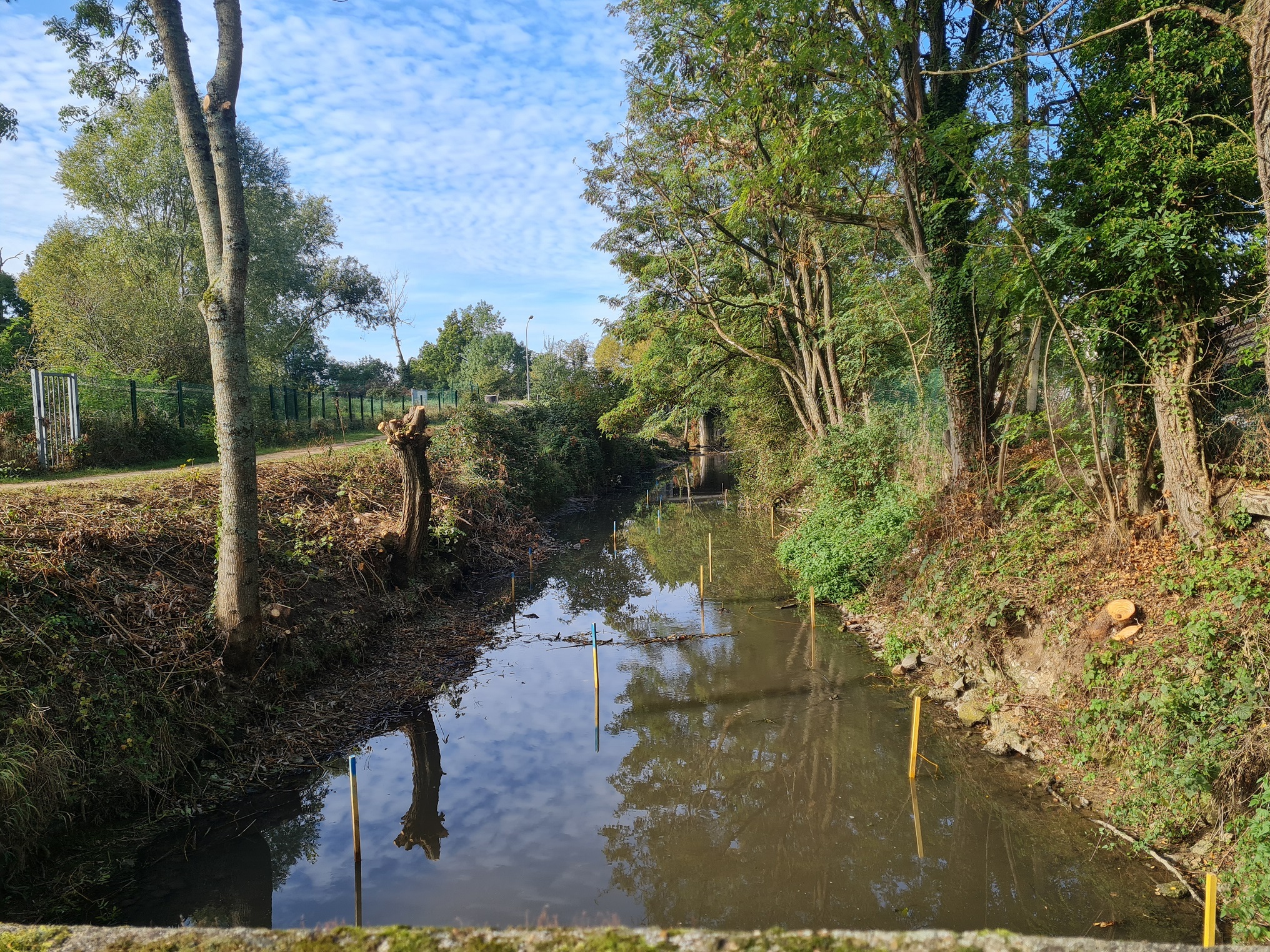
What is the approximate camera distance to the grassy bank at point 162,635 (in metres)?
5.50

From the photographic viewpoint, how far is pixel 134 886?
5098 millimetres

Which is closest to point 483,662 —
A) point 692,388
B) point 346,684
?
point 346,684

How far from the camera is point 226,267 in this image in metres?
6.88

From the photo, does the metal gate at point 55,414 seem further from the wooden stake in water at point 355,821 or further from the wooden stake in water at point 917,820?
the wooden stake in water at point 917,820

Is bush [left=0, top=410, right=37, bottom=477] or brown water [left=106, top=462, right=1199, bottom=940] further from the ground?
bush [left=0, top=410, right=37, bottom=477]

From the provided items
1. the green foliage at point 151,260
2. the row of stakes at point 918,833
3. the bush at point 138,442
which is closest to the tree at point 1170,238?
the row of stakes at point 918,833

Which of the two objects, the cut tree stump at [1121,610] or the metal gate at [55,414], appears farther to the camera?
the metal gate at [55,414]

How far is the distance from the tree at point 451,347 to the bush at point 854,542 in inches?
1668

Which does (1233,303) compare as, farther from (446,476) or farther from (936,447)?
(446,476)

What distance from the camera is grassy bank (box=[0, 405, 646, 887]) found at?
5.50 metres

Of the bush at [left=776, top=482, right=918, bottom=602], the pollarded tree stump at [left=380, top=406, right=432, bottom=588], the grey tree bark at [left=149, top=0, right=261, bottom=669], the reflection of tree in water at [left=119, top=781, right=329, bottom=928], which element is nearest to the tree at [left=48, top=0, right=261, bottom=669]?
the grey tree bark at [left=149, top=0, right=261, bottom=669]

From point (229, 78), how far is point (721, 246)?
531 inches

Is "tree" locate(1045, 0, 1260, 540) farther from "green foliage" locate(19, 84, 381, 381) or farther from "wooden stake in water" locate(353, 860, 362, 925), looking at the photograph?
"green foliage" locate(19, 84, 381, 381)

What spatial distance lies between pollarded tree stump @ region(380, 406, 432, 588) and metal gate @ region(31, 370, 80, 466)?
7271 millimetres
